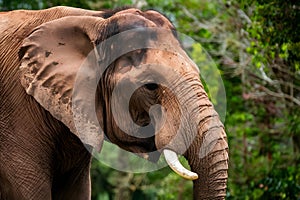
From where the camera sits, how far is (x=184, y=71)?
5844 mm

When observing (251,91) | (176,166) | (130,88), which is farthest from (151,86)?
(251,91)

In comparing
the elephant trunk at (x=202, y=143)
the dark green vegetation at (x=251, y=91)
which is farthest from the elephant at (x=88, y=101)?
the dark green vegetation at (x=251, y=91)

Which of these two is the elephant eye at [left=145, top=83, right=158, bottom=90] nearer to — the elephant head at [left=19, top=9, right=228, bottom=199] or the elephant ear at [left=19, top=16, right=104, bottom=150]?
the elephant head at [left=19, top=9, right=228, bottom=199]

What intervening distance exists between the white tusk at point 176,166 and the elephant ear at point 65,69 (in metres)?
0.72

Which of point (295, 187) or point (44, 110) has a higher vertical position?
point (44, 110)

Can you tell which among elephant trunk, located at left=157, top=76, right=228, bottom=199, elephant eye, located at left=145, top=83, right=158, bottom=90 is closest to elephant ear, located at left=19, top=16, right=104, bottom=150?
elephant eye, located at left=145, top=83, right=158, bottom=90

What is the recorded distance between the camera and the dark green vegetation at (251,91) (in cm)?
1183

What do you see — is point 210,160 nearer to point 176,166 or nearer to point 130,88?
point 176,166

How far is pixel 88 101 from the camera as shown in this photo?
634 cm

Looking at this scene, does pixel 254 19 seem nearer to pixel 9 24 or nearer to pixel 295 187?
pixel 295 187

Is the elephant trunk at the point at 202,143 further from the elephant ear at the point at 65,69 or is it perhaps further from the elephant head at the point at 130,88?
the elephant ear at the point at 65,69

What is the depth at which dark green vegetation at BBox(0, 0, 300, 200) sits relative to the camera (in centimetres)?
1183

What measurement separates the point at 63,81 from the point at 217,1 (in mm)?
9751

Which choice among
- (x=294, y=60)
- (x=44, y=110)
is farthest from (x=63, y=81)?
(x=294, y=60)
